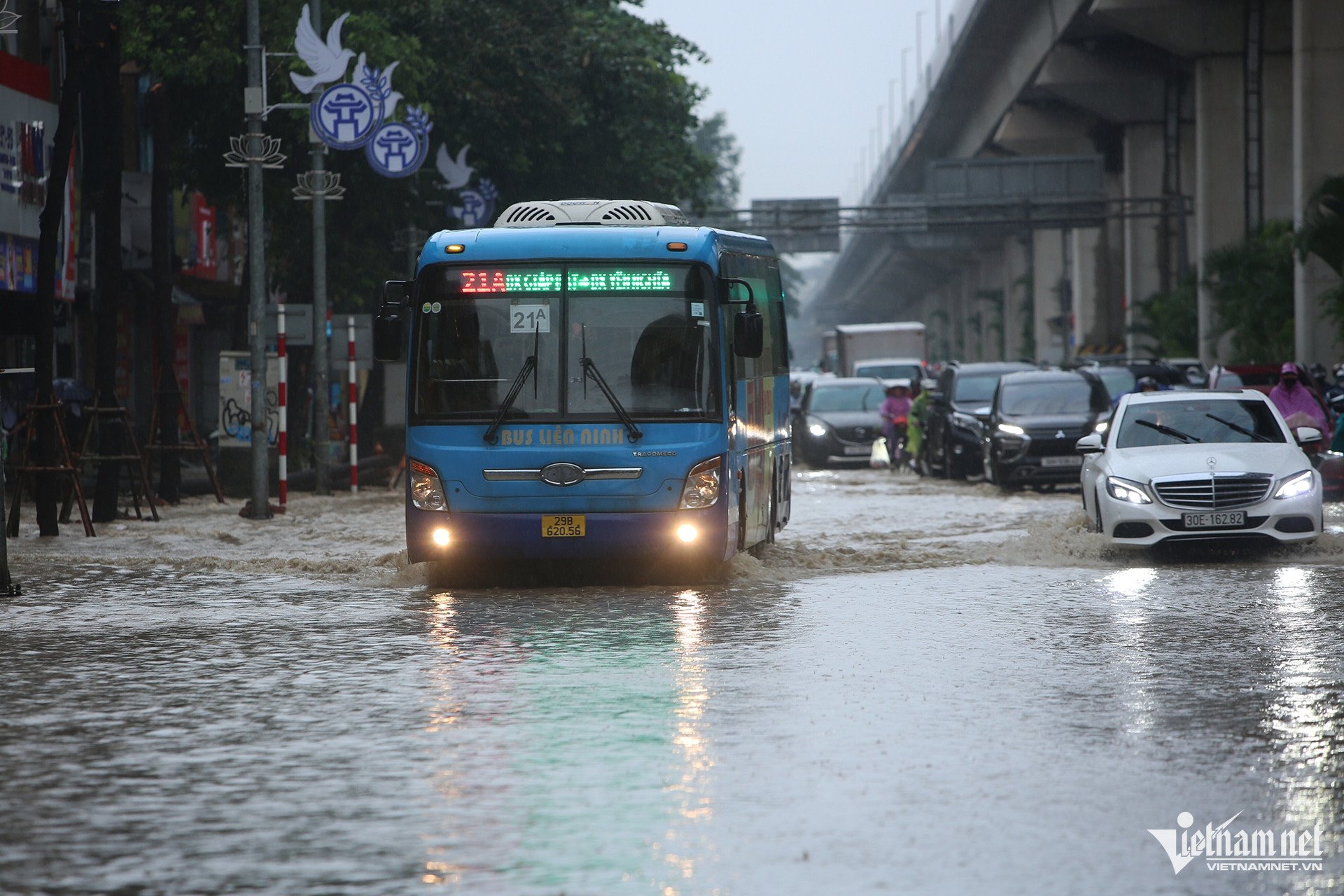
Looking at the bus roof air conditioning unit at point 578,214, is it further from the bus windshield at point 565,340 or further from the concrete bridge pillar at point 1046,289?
the concrete bridge pillar at point 1046,289

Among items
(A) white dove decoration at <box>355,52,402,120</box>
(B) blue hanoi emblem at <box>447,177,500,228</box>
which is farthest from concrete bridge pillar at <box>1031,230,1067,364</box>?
(A) white dove decoration at <box>355,52,402,120</box>

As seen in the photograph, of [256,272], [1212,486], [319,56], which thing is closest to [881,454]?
[319,56]

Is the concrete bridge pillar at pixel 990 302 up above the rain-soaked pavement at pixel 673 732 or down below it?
above

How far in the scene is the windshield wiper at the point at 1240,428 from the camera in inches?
712

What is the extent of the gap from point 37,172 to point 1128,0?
84.7ft

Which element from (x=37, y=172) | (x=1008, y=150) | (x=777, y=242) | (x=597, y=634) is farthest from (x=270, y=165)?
(x=777, y=242)

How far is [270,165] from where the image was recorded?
26062 mm

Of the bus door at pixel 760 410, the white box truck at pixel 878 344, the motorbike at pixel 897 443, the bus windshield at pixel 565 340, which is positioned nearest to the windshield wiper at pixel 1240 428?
the bus door at pixel 760 410

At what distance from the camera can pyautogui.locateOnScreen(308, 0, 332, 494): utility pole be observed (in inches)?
1190

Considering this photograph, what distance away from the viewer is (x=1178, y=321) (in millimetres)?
50656

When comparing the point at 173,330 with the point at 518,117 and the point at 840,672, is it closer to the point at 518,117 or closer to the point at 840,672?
the point at 518,117

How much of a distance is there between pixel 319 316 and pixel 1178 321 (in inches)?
1033

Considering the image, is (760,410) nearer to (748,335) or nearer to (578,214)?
(578,214)

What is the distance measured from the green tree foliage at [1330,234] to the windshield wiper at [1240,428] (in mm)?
16003
